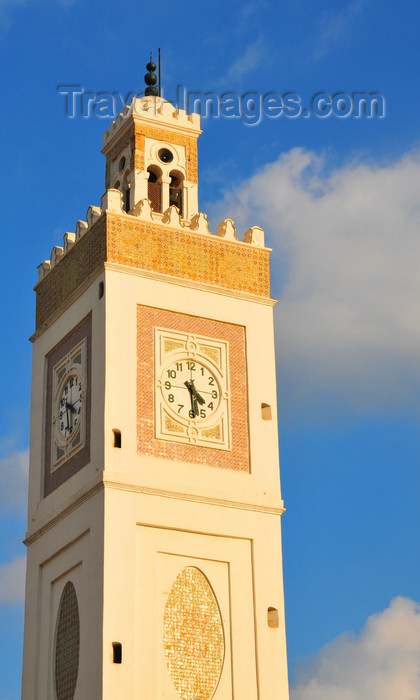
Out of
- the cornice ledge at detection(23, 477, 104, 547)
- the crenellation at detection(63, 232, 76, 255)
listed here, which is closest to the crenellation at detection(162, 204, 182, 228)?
the crenellation at detection(63, 232, 76, 255)

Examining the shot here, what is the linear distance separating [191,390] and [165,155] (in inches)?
216

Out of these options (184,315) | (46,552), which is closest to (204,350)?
(184,315)

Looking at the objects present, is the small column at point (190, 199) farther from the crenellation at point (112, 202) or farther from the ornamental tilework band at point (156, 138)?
the crenellation at point (112, 202)

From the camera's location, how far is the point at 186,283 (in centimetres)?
2538

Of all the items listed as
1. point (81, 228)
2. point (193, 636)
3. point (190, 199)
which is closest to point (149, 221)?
point (81, 228)

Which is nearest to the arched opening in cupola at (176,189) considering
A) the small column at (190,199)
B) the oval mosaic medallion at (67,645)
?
the small column at (190,199)

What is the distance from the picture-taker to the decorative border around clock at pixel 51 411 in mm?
24344

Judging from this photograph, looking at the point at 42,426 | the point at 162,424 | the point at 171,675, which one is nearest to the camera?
the point at 171,675

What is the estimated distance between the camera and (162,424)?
24.1 meters

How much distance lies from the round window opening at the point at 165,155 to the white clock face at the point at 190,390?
4839mm

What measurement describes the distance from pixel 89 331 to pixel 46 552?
3.82 meters

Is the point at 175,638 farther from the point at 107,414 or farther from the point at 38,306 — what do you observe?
the point at 38,306

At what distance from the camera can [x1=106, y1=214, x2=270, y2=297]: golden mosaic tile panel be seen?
25.1m

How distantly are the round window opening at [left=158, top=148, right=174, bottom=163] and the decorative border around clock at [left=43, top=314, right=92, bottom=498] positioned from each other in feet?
13.7
